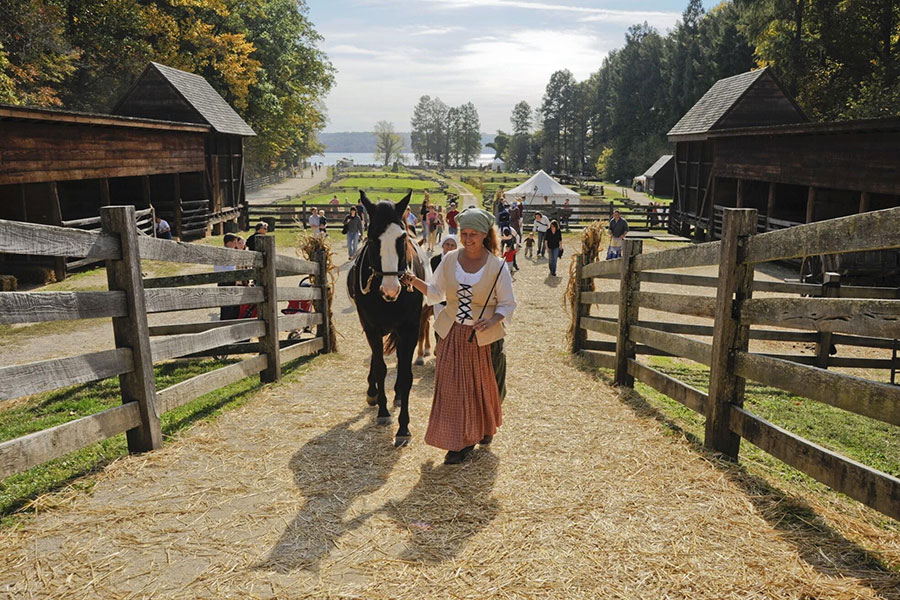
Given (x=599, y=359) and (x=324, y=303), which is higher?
(x=324, y=303)

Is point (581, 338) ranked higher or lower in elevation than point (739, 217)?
lower

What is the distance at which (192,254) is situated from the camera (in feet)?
17.8

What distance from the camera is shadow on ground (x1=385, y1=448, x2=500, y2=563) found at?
3615 millimetres

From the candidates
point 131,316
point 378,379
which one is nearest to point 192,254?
point 131,316

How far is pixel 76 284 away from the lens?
15.4 metres

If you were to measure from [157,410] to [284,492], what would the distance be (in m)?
1.33

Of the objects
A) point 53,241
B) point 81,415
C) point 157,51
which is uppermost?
point 157,51

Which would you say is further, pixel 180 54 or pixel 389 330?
pixel 180 54

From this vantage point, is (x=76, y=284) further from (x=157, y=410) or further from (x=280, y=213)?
(x=280, y=213)

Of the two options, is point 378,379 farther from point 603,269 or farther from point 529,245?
point 529,245

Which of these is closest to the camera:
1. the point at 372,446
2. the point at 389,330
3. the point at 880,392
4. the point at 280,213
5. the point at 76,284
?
the point at 880,392

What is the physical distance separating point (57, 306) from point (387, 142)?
17819cm

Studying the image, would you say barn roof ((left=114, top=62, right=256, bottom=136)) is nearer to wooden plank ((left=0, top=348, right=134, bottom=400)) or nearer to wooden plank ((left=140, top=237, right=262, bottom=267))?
wooden plank ((left=140, top=237, right=262, bottom=267))

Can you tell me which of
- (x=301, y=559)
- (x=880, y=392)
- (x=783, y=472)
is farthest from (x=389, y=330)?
(x=880, y=392)
